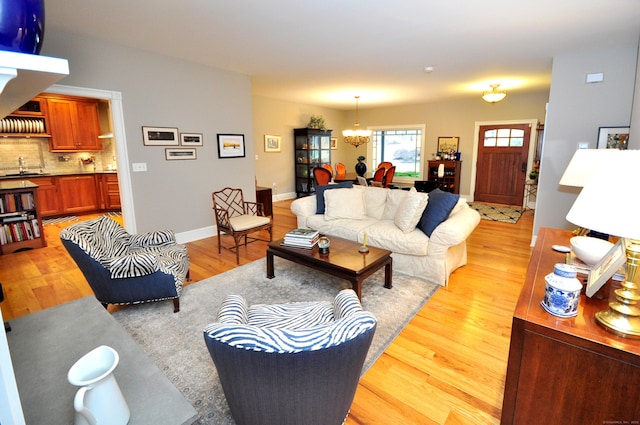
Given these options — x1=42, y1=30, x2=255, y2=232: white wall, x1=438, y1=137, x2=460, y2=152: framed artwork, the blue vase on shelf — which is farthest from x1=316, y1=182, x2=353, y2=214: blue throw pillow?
x1=438, y1=137, x2=460, y2=152: framed artwork

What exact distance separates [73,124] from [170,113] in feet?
12.2

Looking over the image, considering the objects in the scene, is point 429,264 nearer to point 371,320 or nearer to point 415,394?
point 415,394

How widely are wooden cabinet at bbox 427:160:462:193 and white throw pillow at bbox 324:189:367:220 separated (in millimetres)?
4516

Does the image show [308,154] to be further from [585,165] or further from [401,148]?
[585,165]

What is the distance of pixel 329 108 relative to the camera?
9266mm

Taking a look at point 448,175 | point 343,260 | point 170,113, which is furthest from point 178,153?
point 448,175

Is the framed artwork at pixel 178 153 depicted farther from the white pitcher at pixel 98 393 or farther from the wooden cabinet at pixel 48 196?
the white pitcher at pixel 98 393

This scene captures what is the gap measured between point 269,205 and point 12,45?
547cm

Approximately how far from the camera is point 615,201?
0.95 m

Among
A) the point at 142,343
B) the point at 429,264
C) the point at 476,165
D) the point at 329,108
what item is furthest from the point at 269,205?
the point at 476,165

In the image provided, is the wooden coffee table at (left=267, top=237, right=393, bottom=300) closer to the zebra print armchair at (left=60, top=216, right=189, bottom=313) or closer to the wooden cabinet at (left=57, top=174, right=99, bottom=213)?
the zebra print armchair at (left=60, top=216, right=189, bottom=313)

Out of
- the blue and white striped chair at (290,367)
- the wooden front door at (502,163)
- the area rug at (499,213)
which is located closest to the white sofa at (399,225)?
the blue and white striped chair at (290,367)

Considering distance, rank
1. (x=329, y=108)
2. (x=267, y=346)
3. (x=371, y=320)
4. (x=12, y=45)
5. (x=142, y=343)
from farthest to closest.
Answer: (x=329, y=108), (x=142, y=343), (x=371, y=320), (x=267, y=346), (x=12, y=45)

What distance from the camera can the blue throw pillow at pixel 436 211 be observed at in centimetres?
330
